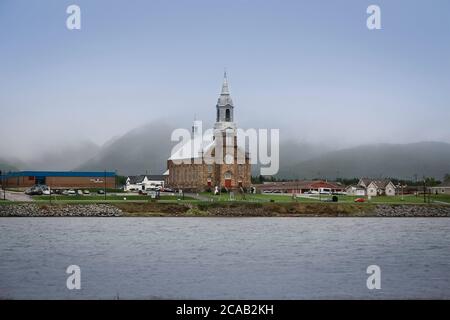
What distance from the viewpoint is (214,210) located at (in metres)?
83.4

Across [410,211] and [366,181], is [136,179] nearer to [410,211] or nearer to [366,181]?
[366,181]

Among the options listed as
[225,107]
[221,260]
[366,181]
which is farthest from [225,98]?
[221,260]

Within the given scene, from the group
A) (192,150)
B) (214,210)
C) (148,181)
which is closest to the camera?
(214,210)

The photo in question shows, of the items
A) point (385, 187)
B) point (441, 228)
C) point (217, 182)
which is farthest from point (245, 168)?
point (441, 228)

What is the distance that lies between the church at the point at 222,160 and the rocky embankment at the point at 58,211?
3268 cm

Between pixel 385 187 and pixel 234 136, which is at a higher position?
pixel 234 136

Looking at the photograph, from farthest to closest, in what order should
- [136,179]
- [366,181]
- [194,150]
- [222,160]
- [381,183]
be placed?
[136,179], [366,181], [381,183], [194,150], [222,160]

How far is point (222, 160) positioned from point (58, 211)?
37497 millimetres

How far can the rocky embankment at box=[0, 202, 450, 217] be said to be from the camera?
80625mm

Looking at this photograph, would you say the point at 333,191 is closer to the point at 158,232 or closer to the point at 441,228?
the point at 441,228

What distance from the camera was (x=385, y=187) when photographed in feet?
414

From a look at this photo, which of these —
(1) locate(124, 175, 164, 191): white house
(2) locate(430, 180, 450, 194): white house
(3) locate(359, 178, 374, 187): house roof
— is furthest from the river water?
(1) locate(124, 175, 164, 191): white house

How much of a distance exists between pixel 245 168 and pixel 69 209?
39.1 meters

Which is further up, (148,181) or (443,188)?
(148,181)
